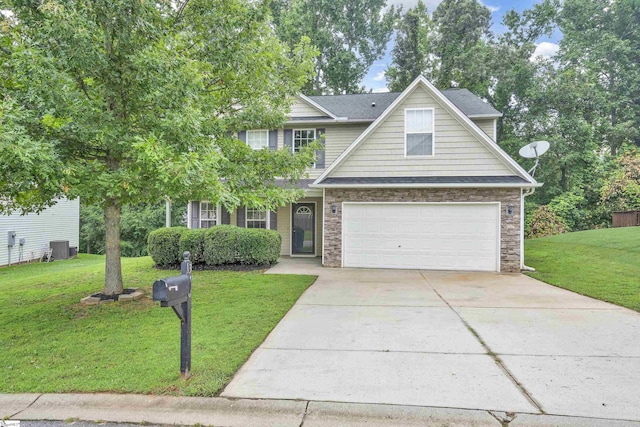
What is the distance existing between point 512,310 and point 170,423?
556cm

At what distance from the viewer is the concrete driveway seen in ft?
10.4

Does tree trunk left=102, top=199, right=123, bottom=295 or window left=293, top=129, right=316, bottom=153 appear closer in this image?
tree trunk left=102, top=199, right=123, bottom=295

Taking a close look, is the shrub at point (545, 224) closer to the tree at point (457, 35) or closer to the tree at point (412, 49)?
the tree at point (457, 35)

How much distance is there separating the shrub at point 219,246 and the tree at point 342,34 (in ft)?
55.3

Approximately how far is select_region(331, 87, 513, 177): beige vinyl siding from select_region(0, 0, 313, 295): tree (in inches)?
174

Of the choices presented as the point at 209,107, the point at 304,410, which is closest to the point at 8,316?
the point at 209,107

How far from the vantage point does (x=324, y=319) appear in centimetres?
562

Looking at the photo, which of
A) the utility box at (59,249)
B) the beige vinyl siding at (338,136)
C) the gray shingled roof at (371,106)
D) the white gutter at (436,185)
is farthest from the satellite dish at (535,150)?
the utility box at (59,249)

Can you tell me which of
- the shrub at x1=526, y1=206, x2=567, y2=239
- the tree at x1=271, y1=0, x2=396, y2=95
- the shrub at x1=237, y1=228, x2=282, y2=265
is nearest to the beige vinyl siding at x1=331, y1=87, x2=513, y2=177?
the shrub at x1=237, y1=228, x2=282, y2=265

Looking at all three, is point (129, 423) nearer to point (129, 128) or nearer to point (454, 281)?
point (129, 128)

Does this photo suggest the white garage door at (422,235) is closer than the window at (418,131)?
Yes

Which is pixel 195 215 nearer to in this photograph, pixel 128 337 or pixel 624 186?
pixel 128 337

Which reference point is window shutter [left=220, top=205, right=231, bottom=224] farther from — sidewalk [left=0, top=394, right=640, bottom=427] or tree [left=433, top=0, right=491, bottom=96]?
tree [left=433, top=0, right=491, bottom=96]

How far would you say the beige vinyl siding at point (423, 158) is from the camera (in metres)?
10.4
